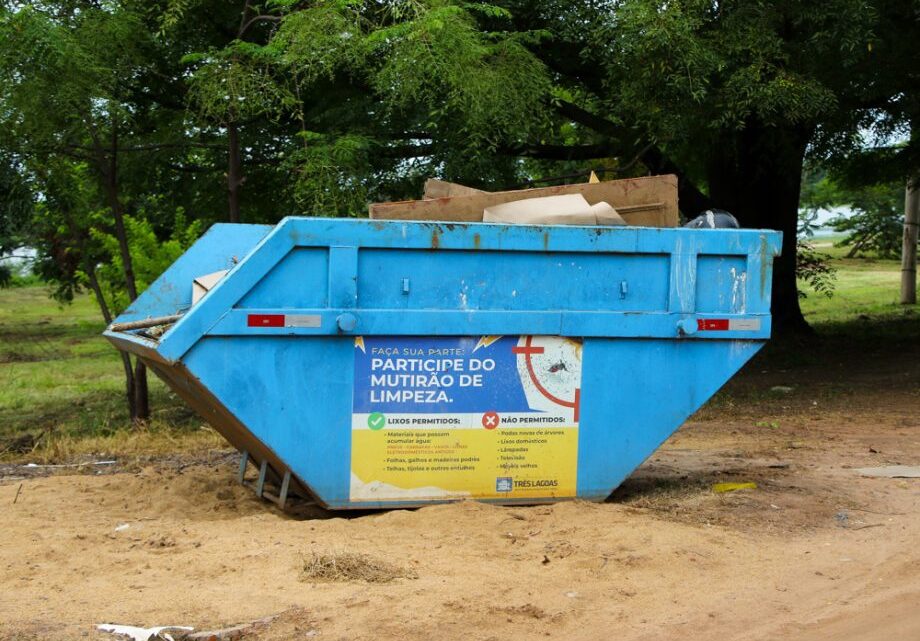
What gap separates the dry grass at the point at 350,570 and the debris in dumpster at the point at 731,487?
242 cm

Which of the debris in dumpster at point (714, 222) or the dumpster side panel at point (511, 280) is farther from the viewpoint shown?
the debris in dumpster at point (714, 222)

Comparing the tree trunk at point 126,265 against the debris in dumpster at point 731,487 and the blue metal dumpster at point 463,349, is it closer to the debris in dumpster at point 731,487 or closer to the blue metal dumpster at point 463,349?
the blue metal dumpster at point 463,349

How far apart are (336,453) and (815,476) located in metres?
3.09

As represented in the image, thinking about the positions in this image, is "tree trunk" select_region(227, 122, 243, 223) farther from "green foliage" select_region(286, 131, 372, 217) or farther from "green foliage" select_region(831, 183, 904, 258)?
"green foliage" select_region(831, 183, 904, 258)

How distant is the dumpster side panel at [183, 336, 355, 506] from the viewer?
5301 millimetres

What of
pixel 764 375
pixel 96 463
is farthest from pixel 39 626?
pixel 764 375

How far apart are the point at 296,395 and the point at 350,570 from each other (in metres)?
1.25

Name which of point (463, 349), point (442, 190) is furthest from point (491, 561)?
point (442, 190)

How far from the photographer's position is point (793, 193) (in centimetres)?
1520

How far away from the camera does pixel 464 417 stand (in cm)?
561

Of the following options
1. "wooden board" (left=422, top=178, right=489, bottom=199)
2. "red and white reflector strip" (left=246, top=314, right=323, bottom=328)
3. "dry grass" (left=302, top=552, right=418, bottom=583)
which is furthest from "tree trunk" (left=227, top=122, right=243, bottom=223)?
"dry grass" (left=302, top=552, right=418, bottom=583)

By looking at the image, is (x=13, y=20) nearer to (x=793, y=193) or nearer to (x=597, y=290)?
(x=597, y=290)

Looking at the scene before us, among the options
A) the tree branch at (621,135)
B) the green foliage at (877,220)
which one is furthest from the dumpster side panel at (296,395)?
the green foliage at (877,220)

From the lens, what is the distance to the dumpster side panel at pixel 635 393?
19.0ft
